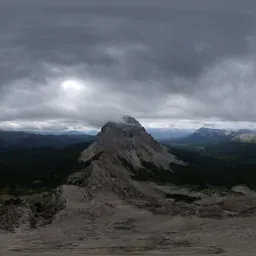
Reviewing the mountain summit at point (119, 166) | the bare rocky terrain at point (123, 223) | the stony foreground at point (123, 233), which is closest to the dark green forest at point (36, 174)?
the mountain summit at point (119, 166)

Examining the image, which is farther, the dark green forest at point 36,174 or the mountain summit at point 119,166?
the dark green forest at point 36,174

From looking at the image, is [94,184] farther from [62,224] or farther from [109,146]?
[109,146]

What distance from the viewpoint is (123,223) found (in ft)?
318

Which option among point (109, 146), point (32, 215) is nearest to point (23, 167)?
point (109, 146)

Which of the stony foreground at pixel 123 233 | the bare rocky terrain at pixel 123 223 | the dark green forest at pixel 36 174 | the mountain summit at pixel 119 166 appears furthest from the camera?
the dark green forest at pixel 36 174

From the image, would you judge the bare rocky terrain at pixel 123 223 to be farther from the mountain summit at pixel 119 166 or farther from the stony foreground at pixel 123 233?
the mountain summit at pixel 119 166

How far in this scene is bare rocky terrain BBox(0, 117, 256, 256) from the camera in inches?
2854

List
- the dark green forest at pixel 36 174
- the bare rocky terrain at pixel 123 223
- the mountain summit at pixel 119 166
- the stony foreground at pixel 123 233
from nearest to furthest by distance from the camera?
the stony foreground at pixel 123 233 < the bare rocky terrain at pixel 123 223 < the mountain summit at pixel 119 166 < the dark green forest at pixel 36 174

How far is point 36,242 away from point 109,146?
4337 inches

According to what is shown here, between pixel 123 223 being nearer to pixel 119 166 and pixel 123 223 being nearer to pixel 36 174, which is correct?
pixel 119 166

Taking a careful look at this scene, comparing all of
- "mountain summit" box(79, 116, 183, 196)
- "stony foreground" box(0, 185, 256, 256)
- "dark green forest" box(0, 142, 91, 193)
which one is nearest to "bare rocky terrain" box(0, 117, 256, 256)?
"stony foreground" box(0, 185, 256, 256)

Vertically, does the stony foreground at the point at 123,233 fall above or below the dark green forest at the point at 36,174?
below

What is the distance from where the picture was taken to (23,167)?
625ft

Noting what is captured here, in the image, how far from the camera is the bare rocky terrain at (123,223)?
72.5 m
